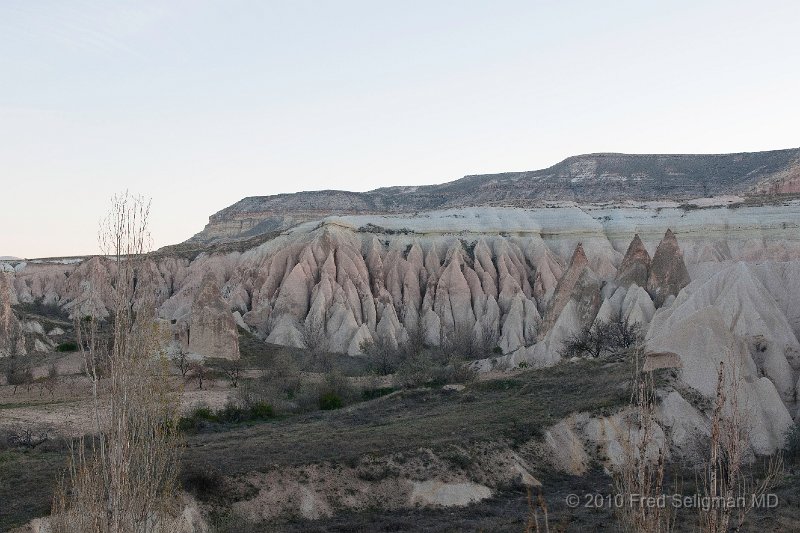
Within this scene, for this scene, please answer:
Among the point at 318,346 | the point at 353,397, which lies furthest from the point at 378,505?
the point at 318,346

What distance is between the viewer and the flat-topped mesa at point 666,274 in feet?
122

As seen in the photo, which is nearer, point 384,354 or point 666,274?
point 666,274

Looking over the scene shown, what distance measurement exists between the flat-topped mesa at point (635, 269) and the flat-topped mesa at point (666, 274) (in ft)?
1.68

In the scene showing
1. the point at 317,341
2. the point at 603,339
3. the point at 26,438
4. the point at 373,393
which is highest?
the point at 603,339

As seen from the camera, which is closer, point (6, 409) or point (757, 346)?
point (757, 346)

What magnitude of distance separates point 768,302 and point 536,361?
38.3ft

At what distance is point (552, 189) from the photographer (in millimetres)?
96125

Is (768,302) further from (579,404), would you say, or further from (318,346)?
(318,346)

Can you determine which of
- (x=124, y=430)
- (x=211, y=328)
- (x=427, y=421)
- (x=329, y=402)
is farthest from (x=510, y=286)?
(x=124, y=430)

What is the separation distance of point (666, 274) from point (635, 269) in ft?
6.37

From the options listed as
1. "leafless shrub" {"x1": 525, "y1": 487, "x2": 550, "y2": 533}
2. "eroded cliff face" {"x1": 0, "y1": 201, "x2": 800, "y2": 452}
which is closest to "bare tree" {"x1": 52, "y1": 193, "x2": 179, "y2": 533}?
"leafless shrub" {"x1": 525, "y1": 487, "x2": 550, "y2": 533}

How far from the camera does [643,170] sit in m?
95.9

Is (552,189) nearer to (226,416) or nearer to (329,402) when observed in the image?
(329,402)

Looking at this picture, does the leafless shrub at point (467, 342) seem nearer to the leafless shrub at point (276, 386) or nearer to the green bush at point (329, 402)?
the leafless shrub at point (276, 386)
